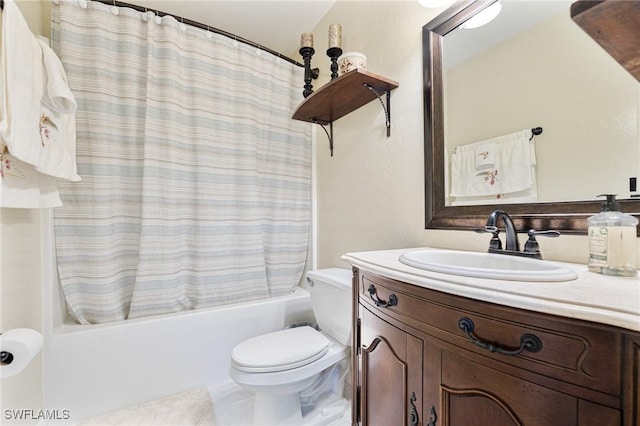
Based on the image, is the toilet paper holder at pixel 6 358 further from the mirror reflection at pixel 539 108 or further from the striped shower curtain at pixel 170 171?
the mirror reflection at pixel 539 108

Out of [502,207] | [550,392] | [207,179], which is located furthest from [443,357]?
[207,179]

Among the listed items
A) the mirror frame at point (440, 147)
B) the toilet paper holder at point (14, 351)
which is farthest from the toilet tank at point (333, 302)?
the toilet paper holder at point (14, 351)

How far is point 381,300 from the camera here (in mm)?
760

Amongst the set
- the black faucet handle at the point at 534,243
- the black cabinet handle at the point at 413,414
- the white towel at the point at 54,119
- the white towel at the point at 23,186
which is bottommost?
the black cabinet handle at the point at 413,414

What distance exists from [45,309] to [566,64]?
2.28 meters

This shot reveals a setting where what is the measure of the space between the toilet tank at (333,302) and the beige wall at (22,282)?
1239mm

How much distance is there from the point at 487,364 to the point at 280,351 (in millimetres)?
940

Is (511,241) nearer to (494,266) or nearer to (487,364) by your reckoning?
(494,266)

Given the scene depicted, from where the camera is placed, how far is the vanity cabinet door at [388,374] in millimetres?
650

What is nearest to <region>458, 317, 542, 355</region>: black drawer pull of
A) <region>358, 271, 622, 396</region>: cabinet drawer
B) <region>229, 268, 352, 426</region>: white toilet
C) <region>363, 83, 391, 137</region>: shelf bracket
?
<region>358, 271, 622, 396</region>: cabinet drawer

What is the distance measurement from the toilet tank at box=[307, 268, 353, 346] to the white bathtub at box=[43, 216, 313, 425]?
0.45 m

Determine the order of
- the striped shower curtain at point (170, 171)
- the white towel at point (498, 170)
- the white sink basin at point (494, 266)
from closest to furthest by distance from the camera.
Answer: the white sink basin at point (494, 266) → the white towel at point (498, 170) → the striped shower curtain at point (170, 171)

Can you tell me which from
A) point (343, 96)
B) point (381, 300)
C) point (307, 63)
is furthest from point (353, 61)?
point (381, 300)

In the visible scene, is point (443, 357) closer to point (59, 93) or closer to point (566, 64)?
point (566, 64)
